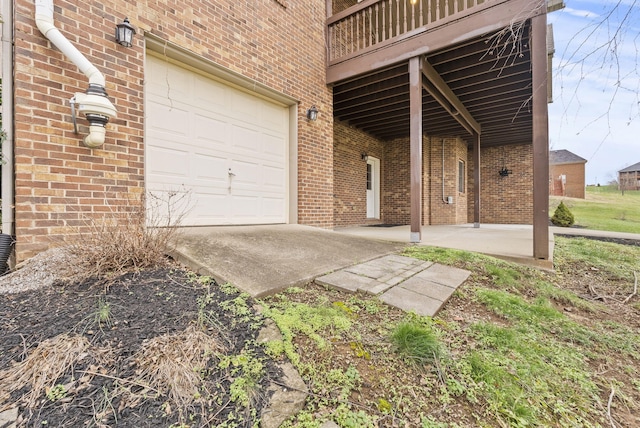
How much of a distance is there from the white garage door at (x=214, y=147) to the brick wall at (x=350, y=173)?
10.2 ft

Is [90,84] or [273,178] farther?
[273,178]

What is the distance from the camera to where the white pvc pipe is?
2.35 m

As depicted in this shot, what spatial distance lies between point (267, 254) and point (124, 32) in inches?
103

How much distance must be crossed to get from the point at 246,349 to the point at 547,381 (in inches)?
63.1

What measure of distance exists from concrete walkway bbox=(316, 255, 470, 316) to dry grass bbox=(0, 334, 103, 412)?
1613mm

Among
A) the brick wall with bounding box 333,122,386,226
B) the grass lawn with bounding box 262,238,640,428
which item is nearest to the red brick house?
the brick wall with bounding box 333,122,386,226

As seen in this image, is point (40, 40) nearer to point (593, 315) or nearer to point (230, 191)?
point (230, 191)

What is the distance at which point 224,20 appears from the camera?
12.5ft

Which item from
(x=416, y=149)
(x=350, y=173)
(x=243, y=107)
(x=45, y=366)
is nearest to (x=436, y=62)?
(x=416, y=149)

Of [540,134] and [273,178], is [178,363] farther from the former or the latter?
[540,134]

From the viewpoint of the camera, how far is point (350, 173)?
27.7ft

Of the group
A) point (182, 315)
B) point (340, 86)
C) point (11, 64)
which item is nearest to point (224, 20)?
point (11, 64)

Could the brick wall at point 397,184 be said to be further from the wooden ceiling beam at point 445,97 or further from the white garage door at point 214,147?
the white garage door at point 214,147

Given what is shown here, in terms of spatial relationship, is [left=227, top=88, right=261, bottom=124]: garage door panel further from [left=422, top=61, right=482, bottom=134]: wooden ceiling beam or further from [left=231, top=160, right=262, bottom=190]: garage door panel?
[left=422, top=61, right=482, bottom=134]: wooden ceiling beam
